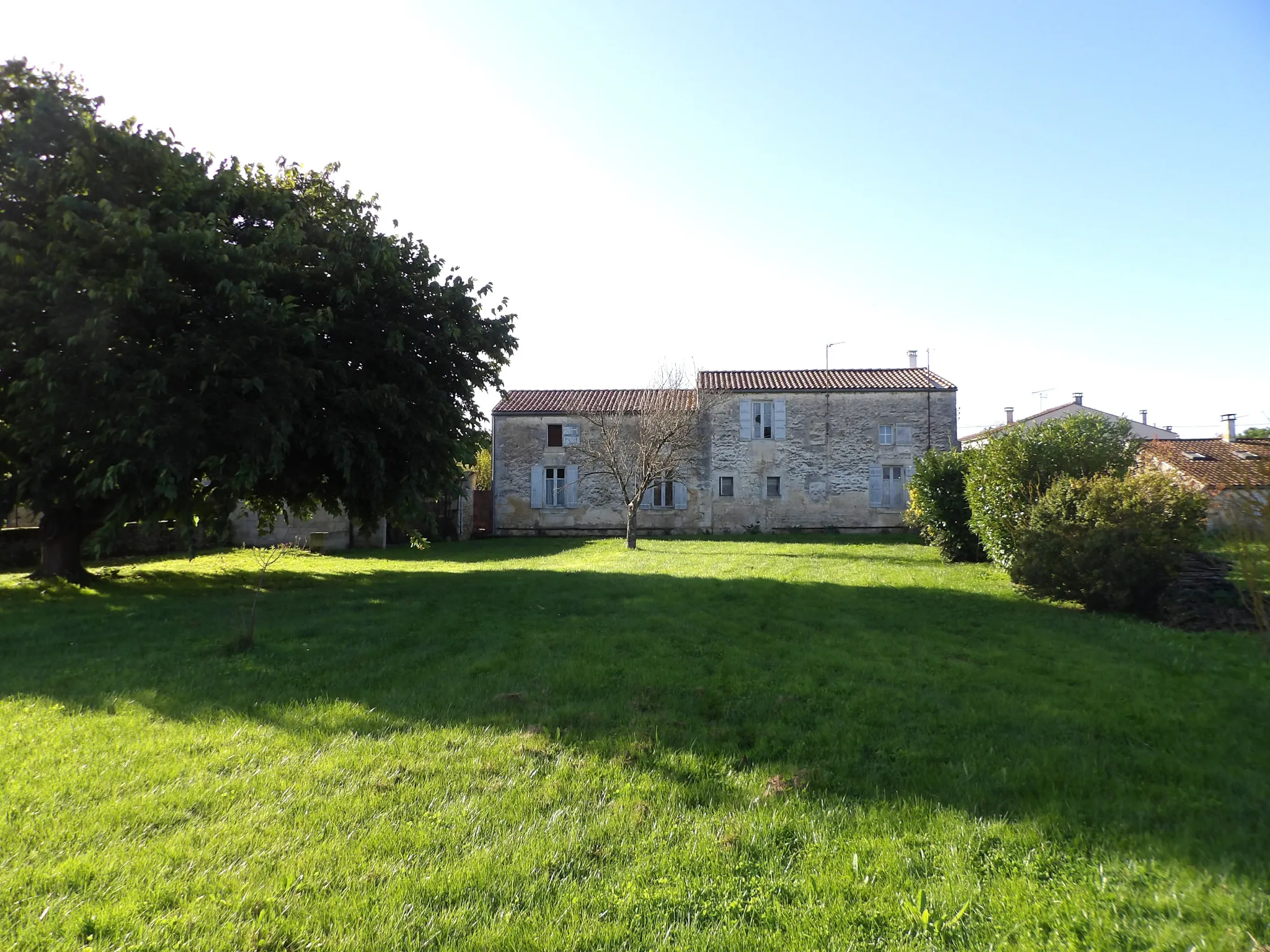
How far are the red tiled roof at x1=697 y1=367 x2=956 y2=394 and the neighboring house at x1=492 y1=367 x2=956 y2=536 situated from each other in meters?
0.09

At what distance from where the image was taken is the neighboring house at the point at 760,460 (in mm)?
30188

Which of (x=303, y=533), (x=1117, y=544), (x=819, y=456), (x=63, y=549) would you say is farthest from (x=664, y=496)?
(x=1117, y=544)

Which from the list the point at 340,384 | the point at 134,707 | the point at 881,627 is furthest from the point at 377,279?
the point at 881,627

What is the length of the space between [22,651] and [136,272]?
5055 millimetres

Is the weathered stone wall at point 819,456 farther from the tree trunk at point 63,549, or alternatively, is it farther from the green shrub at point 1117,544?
the tree trunk at point 63,549

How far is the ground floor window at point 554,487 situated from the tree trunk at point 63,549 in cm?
1911

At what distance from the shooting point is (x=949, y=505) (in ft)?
55.7

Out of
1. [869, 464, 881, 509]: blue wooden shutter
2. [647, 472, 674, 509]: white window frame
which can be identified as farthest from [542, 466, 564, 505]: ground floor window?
[869, 464, 881, 509]: blue wooden shutter

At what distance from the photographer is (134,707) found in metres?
5.41

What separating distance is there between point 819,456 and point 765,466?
7.61ft

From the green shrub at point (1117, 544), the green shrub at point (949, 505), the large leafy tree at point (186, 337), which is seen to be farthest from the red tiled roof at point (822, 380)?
the green shrub at point (1117, 544)

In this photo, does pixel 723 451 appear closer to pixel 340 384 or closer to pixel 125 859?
pixel 340 384

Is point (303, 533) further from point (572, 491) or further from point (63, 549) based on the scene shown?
point (572, 491)

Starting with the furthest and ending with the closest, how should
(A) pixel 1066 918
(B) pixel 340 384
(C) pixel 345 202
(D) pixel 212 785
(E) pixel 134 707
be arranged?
(C) pixel 345 202 → (B) pixel 340 384 → (E) pixel 134 707 → (D) pixel 212 785 → (A) pixel 1066 918
